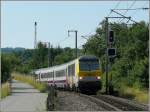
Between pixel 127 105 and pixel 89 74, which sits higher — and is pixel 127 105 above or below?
below

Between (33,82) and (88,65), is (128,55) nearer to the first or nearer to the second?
(88,65)

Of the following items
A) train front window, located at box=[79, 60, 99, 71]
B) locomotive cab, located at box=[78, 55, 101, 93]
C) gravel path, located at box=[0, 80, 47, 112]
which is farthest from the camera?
train front window, located at box=[79, 60, 99, 71]

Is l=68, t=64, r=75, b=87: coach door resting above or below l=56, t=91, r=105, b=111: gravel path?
above

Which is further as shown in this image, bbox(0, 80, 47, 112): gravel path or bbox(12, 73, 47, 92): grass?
bbox(12, 73, 47, 92): grass

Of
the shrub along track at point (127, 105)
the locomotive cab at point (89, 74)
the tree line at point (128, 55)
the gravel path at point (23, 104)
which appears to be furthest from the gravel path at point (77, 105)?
the tree line at point (128, 55)

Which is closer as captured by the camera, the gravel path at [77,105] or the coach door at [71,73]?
the gravel path at [77,105]

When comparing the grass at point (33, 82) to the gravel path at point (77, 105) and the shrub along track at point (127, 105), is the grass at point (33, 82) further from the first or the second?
the shrub along track at point (127, 105)

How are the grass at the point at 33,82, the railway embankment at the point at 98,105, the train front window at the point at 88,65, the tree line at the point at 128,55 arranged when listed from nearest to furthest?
the railway embankment at the point at 98,105, the train front window at the point at 88,65, the tree line at the point at 128,55, the grass at the point at 33,82

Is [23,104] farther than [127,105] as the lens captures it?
No

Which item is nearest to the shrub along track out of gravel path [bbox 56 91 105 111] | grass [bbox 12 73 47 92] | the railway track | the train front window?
the railway track

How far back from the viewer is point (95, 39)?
2569 inches

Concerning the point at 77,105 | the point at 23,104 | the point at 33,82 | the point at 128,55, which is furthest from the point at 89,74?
the point at 33,82

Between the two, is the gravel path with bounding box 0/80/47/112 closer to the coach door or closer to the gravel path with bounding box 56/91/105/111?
the gravel path with bounding box 56/91/105/111

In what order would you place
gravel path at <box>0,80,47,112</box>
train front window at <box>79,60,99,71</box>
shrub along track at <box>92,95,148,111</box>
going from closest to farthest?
gravel path at <box>0,80,47,112</box>, shrub along track at <box>92,95,148,111</box>, train front window at <box>79,60,99,71</box>
